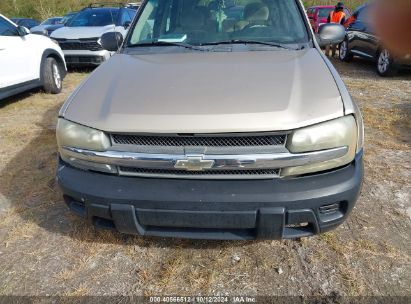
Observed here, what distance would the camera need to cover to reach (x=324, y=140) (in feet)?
6.70

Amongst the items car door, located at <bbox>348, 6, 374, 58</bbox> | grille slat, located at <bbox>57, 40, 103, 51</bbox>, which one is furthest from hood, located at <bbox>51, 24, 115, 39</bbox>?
car door, located at <bbox>348, 6, 374, 58</bbox>

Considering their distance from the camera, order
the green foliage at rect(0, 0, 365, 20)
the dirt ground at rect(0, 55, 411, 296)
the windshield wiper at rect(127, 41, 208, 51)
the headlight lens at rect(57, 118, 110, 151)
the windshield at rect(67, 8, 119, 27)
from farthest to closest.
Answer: the green foliage at rect(0, 0, 365, 20) < the windshield at rect(67, 8, 119, 27) < the windshield wiper at rect(127, 41, 208, 51) < the dirt ground at rect(0, 55, 411, 296) < the headlight lens at rect(57, 118, 110, 151)

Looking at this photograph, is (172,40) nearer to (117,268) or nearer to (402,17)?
(117,268)

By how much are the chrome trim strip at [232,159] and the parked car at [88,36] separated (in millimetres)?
6563

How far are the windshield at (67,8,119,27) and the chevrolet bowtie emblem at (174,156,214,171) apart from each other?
791 cm

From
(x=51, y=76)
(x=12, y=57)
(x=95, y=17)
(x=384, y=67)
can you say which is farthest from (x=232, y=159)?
(x=95, y=17)

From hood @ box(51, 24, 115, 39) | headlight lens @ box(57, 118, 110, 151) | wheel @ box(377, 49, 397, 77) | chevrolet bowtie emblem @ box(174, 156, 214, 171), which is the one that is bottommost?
wheel @ box(377, 49, 397, 77)

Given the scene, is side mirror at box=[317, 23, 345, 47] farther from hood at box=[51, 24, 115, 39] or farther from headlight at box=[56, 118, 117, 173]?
hood at box=[51, 24, 115, 39]

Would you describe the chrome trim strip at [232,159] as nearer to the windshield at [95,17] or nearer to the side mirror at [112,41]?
the side mirror at [112,41]

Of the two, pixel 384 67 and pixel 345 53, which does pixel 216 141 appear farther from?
pixel 345 53

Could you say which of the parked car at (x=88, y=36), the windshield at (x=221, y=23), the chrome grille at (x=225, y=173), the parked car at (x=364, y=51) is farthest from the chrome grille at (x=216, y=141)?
the parked car at (x=88, y=36)

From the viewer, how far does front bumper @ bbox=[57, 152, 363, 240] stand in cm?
202

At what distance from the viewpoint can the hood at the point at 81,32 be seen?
27.4ft

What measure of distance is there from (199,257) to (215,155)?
34.9 inches
